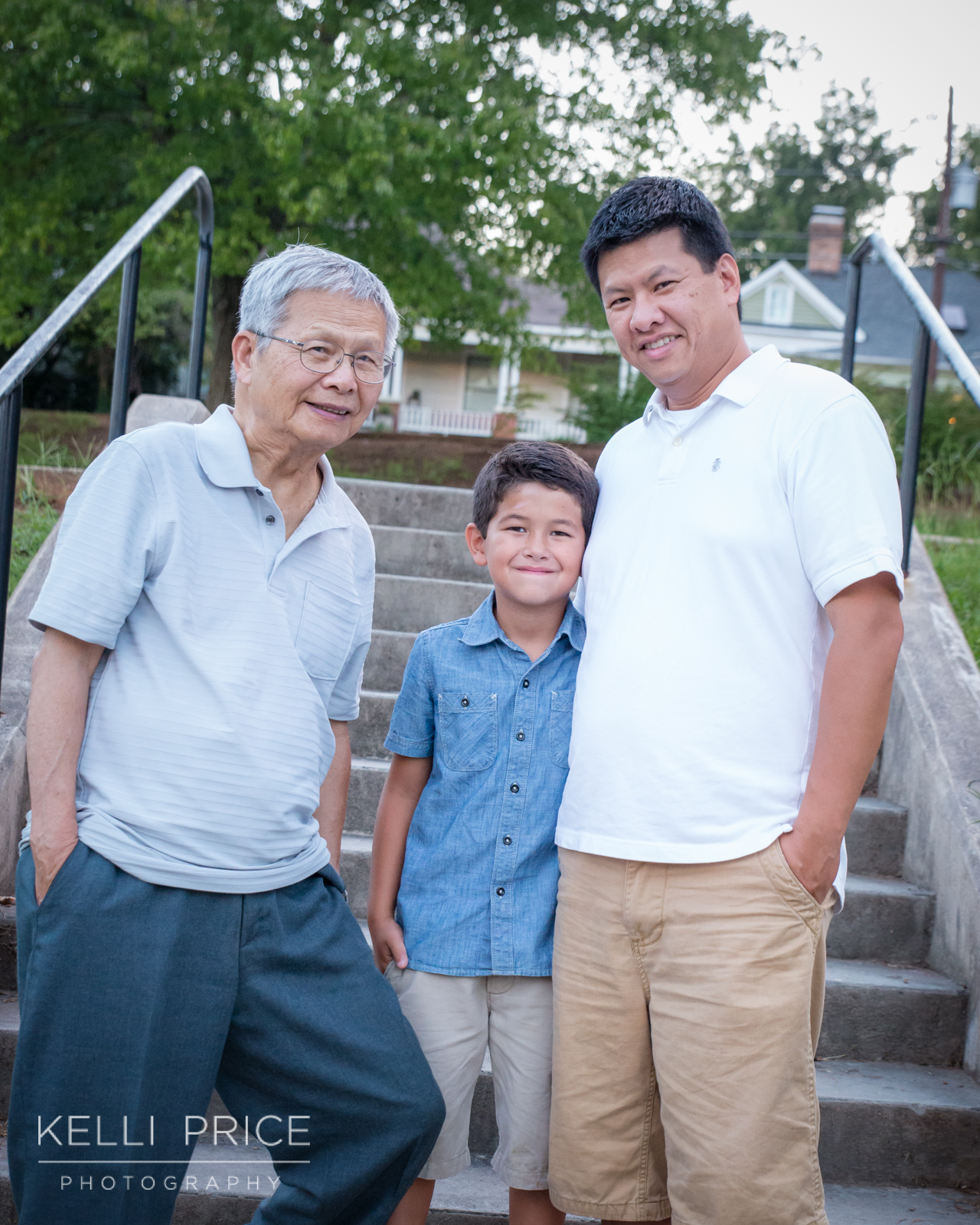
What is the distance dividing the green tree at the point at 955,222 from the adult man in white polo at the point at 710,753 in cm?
3662

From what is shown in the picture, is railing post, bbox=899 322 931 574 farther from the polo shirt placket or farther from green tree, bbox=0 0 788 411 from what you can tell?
green tree, bbox=0 0 788 411

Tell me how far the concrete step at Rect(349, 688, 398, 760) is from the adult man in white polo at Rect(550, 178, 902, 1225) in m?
1.46

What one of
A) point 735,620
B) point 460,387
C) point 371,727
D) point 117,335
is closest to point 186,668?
point 735,620

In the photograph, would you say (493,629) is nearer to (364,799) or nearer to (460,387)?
(364,799)

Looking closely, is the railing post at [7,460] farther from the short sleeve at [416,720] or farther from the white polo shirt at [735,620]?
the white polo shirt at [735,620]

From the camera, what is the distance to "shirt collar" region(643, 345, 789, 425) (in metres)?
1.72

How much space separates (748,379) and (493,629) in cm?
64

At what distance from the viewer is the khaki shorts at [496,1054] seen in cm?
182

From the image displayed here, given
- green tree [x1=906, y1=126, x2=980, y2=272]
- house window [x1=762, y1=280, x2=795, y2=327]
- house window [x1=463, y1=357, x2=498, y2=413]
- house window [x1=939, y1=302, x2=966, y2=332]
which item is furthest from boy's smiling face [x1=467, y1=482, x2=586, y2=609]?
green tree [x1=906, y1=126, x2=980, y2=272]

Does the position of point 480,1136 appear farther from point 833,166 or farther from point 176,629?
point 833,166

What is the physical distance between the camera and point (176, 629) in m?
1.54

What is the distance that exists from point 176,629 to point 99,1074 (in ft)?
2.13

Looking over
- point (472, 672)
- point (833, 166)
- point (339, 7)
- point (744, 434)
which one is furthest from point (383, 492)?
point (833, 166)

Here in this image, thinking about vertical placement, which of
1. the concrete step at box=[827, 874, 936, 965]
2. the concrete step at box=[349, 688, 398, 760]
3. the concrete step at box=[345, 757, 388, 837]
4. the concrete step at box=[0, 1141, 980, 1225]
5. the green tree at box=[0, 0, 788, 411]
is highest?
the green tree at box=[0, 0, 788, 411]
